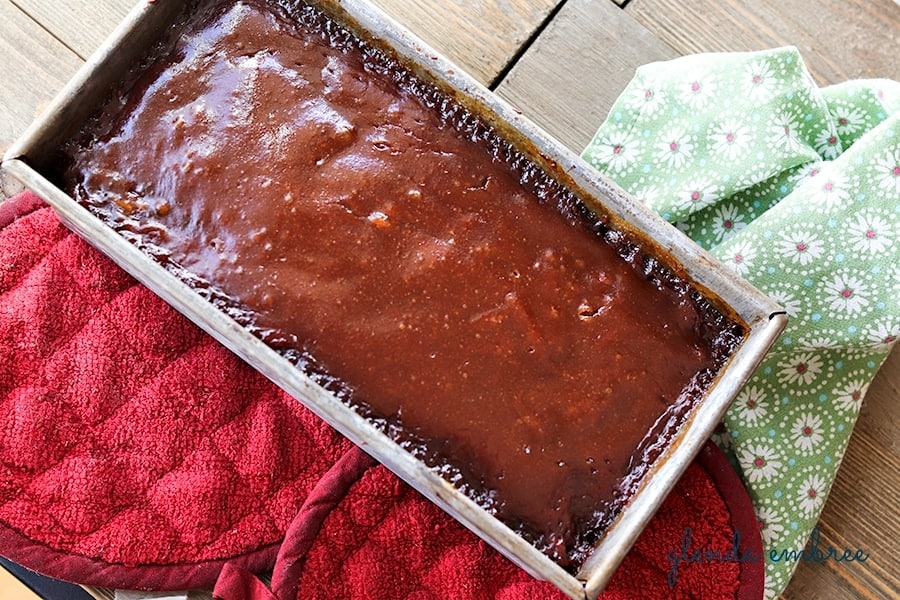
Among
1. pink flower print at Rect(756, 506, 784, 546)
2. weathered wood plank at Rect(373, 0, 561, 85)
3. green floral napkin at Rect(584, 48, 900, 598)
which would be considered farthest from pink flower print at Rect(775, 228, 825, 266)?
weathered wood plank at Rect(373, 0, 561, 85)

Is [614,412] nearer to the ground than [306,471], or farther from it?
farther from it

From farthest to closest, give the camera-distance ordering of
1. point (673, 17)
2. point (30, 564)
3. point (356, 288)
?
A: point (673, 17) < point (30, 564) < point (356, 288)

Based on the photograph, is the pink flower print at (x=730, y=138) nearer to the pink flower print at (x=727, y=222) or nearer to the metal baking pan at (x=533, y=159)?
the pink flower print at (x=727, y=222)

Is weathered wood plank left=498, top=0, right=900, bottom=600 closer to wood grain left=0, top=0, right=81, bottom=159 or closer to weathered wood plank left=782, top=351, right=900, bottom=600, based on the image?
weathered wood plank left=782, top=351, right=900, bottom=600

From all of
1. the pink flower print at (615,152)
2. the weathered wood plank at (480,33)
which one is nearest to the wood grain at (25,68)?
the weathered wood plank at (480,33)

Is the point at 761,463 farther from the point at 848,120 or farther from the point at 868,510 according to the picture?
the point at 848,120

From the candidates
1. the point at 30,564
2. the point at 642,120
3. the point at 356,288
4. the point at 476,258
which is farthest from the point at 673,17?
the point at 30,564

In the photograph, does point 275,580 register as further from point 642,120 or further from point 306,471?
point 642,120
